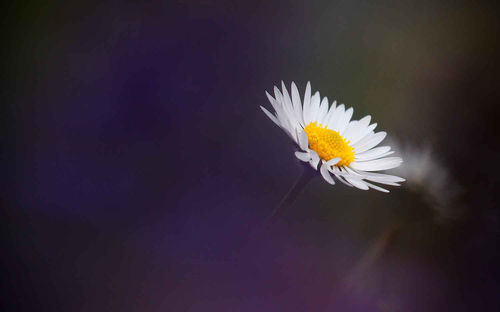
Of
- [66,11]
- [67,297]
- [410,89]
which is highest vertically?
[410,89]

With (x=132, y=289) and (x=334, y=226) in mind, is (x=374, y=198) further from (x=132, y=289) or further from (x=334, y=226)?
(x=132, y=289)

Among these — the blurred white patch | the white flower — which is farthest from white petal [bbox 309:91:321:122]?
the blurred white patch

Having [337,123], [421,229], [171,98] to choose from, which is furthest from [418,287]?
[171,98]

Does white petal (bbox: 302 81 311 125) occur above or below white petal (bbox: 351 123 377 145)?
below

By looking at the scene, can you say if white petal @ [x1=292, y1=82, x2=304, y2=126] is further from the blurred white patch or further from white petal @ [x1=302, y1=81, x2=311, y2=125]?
the blurred white patch

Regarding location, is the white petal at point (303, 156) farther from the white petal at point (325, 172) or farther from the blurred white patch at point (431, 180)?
the blurred white patch at point (431, 180)

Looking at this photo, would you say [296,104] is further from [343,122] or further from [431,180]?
[431,180]

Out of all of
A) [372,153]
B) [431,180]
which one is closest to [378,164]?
[372,153]

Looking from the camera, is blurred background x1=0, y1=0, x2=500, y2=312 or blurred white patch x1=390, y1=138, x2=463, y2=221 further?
blurred white patch x1=390, y1=138, x2=463, y2=221
